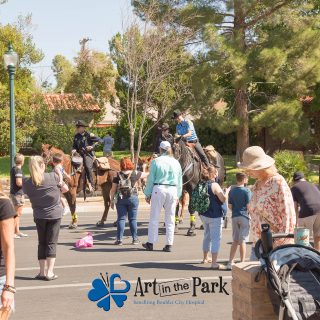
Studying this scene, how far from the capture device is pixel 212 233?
36.4ft

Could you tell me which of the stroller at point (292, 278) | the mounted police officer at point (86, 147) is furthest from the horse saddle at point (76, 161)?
the stroller at point (292, 278)

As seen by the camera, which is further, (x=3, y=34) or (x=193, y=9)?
(x=3, y=34)

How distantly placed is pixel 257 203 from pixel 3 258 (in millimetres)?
2881

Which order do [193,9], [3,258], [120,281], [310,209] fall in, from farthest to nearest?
1. [193,9]
2. [310,209]
3. [120,281]
4. [3,258]

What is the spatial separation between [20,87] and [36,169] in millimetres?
27480

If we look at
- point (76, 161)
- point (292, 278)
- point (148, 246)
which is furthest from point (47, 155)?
point (292, 278)

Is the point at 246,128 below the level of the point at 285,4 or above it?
below

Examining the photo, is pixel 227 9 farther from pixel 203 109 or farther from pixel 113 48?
pixel 113 48

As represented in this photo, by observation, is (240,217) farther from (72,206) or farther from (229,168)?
(229,168)

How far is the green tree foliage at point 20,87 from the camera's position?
1340 inches

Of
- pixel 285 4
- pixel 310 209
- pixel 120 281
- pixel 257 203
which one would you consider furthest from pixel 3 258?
pixel 285 4

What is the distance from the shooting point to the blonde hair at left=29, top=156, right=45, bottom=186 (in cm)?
973

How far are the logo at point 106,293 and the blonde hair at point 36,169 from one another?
5.75 ft

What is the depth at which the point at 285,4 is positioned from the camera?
33812mm
